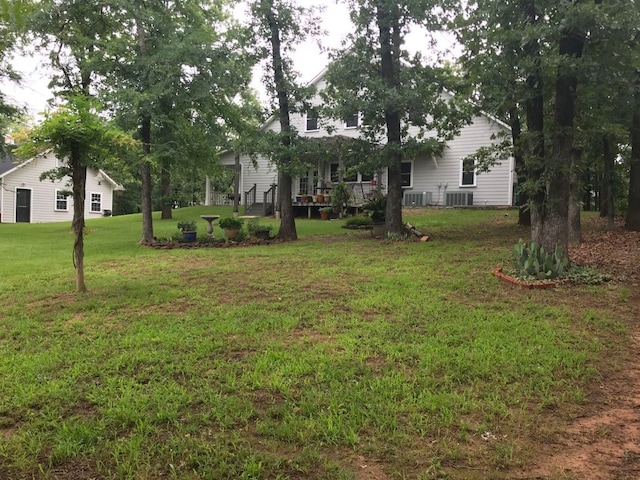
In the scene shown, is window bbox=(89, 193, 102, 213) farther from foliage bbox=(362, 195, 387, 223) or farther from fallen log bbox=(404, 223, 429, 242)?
fallen log bbox=(404, 223, 429, 242)

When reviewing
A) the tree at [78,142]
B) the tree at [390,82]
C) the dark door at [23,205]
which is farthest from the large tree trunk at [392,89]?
the dark door at [23,205]

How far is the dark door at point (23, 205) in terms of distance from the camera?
26.9 meters

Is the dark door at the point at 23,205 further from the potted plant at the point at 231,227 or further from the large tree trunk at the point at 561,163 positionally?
the large tree trunk at the point at 561,163

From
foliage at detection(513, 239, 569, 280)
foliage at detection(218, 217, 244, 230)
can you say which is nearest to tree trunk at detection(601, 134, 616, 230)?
foliage at detection(513, 239, 569, 280)

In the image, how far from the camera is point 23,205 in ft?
89.0

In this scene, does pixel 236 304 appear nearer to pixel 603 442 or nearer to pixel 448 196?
pixel 603 442

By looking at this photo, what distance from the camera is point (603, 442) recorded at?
275cm

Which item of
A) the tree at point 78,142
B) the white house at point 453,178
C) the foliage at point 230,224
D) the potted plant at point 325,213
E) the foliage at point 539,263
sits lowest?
the foliage at point 539,263

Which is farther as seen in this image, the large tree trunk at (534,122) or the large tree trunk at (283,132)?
the large tree trunk at (283,132)

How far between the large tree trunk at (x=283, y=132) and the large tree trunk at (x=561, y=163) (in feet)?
24.4

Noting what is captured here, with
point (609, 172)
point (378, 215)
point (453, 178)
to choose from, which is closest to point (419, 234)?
point (378, 215)

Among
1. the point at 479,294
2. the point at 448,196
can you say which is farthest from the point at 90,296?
the point at 448,196

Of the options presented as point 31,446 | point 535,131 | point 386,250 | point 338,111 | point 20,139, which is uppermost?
point 338,111

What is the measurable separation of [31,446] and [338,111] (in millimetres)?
10661
